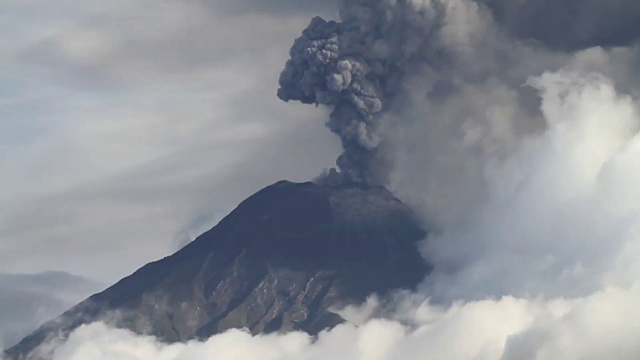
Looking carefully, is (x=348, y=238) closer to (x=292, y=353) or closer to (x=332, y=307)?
(x=332, y=307)

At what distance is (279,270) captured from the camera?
16425 cm

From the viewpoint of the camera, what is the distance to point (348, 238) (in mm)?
167500

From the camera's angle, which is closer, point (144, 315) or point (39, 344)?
point (144, 315)

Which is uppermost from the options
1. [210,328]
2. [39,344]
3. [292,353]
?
[39,344]

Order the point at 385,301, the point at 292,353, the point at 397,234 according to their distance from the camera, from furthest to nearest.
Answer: the point at 397,234, the point at 385,301, the point at 292,353

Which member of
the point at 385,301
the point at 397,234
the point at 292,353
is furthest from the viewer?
the point at 397,234

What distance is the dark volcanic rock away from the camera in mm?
161000

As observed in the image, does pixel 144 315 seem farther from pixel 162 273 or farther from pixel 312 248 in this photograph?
pixel 312 248

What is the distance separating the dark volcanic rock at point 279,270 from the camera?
528 ft

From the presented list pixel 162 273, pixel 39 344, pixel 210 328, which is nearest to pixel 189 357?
pixel 210 328

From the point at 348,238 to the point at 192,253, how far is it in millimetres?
21445

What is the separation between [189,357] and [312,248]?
25.1m

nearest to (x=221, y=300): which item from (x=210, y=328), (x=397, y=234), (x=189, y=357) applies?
(x=210, y=328)

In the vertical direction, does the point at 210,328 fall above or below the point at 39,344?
below
